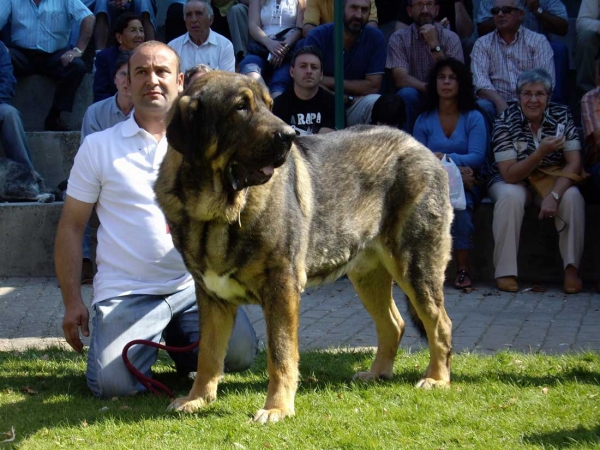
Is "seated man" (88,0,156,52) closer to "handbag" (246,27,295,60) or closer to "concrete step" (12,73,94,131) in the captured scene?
"concrete step" (12,73,94,131)

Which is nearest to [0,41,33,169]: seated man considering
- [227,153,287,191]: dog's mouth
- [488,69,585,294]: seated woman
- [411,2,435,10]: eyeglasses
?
[411,2,435,10]: eyeglasses

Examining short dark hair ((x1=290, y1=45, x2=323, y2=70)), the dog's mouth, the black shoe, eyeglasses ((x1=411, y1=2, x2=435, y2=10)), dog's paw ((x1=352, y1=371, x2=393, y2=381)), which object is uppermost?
eyeglasses ((x1=411, y1=2, x2=435, y2=10))

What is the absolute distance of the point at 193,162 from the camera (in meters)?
4.43

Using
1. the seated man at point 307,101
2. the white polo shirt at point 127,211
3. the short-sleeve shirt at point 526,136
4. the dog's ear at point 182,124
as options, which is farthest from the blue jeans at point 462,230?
the dog's ear at point 182,124

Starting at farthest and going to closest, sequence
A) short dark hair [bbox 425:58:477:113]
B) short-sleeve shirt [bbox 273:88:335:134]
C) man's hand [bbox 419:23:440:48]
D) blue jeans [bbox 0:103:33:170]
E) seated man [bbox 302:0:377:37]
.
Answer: seated man [bbox 302:0:377:37] < man's hand [bbox 419:23:440:48] < blue jeans [bbox 0:103:33:170] < short-sleeve shirt [bbox 273:88:335:134] < short dark hair [bbox 425:58:477:113]

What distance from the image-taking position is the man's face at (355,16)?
33.1 feet

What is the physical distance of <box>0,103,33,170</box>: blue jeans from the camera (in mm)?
9797

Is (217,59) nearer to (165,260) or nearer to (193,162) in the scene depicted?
(165,260)

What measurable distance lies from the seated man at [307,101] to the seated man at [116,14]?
316cm

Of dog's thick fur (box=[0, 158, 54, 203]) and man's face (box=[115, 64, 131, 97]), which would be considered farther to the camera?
dog's thick fur (box=[0, 158, 54, 203])

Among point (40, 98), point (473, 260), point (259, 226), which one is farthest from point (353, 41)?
point (259, 226)

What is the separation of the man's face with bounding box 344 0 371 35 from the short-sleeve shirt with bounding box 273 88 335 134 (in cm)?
121

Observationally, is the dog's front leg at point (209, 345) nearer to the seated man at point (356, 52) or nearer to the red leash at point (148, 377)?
the red leash at point (148, 377)

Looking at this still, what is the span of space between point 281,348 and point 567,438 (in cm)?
150
